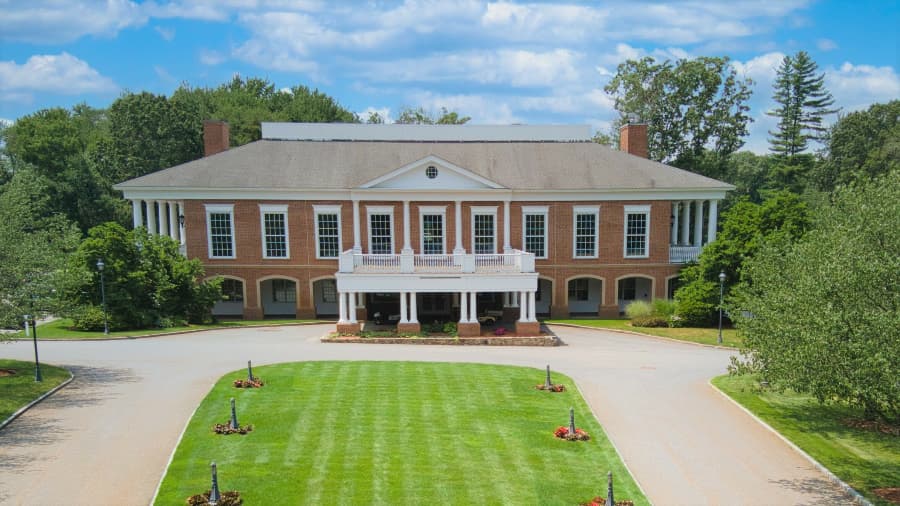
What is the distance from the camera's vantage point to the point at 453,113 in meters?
74.9

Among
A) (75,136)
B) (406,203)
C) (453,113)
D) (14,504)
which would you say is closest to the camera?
(14,504)

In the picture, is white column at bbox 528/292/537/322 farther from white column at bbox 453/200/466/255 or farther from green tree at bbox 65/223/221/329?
green tree at bbox 65/223/221/329

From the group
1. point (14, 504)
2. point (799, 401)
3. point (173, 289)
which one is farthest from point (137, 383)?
point (799, 401)

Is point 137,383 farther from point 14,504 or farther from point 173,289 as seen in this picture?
point 173,289

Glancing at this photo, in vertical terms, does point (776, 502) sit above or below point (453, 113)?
below

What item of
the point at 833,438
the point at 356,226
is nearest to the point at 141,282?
the point at 356,226

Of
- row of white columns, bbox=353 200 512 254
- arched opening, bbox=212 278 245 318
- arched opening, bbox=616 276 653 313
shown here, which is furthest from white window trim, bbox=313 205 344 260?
arched opening, bbox=616 276 653 313

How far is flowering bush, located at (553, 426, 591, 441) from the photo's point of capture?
55.7 ft

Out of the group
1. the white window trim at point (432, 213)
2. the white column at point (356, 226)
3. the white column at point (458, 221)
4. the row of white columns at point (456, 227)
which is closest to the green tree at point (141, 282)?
the white column at point (356, 226)

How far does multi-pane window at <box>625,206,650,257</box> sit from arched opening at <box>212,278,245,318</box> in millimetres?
23298

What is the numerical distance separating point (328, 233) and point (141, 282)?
10297 mm

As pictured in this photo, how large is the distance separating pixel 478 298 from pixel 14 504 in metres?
28.2

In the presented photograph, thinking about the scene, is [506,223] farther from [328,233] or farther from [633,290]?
[328,233]

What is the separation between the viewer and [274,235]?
36969 mm
